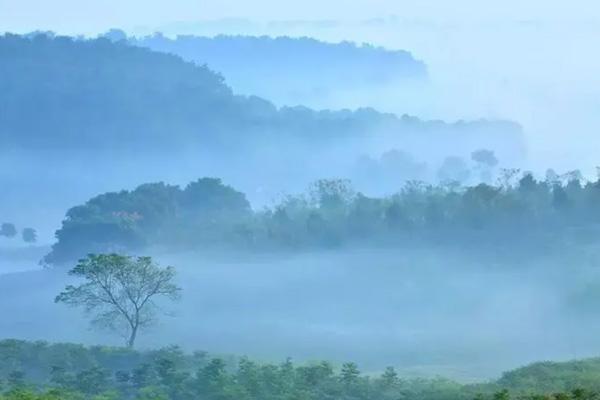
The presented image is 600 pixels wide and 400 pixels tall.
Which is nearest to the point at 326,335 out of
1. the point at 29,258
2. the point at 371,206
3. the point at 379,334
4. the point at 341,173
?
the point at 379,334

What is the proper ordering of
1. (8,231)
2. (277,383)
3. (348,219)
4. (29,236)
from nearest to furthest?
1. (277,383)
2. (348,219)
3. (29,236)
4. (8,231)

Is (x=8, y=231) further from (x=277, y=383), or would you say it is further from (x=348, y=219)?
(x=277, y=383)

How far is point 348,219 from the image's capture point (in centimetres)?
6981

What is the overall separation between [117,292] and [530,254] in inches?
1031

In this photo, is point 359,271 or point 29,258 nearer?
point 359,271

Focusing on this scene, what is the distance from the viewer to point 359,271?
218 ft

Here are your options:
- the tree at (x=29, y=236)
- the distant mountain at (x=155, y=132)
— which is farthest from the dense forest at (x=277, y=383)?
the distant mountain at (x=155, y=132)

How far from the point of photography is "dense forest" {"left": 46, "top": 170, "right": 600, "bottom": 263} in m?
64.0

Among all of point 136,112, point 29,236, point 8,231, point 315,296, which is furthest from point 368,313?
point 136,112

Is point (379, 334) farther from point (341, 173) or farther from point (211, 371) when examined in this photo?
point (341, 173)

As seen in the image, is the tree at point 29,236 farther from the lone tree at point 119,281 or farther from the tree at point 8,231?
the lone tree at point 119,281

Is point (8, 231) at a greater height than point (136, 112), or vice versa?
point (136, 112)

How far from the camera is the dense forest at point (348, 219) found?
210 feet

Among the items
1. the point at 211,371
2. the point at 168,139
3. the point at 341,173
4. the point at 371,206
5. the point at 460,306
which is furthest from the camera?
the point at 168,139
